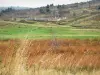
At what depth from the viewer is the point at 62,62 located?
8445 mm

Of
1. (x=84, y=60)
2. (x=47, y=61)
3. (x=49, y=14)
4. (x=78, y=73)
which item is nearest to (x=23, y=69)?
(x=47, y=61)

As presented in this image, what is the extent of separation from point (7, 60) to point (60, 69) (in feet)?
6.77

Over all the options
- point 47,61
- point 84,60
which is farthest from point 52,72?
point 84,60

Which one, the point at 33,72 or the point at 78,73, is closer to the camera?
the point at 33,72

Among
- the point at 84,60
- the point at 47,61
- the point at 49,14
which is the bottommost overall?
the point at 49,14

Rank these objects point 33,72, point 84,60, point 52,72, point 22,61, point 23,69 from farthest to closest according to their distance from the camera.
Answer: point 84,60
point 52,72
point 33,72
point 23,69
point 22,61

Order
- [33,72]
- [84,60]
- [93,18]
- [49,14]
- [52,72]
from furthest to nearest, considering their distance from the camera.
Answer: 1. [49,14]
2. [93,18]
3. [84,60]
4. [52,72]
5. [33,72]

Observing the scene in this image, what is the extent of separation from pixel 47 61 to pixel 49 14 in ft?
608

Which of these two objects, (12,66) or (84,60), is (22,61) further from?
(84,60)

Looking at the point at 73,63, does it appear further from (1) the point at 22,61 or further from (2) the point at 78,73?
(1) the point at 22,61

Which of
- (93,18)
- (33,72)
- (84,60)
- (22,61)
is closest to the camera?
(22,61)

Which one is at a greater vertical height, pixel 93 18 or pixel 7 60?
pixel 7 60

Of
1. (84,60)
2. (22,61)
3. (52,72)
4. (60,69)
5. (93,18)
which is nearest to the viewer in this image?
(22,61)

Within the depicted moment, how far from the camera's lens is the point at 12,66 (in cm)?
622
